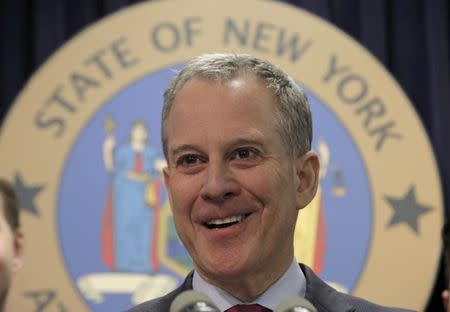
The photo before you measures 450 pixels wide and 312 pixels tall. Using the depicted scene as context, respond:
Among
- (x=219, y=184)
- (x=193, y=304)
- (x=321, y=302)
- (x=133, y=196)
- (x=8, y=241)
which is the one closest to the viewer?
(x=193, y=304)

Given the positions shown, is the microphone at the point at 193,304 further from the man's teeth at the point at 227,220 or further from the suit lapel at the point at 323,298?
the suit lapel at the point at 323,298

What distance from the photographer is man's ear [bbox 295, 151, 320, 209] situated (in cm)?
131

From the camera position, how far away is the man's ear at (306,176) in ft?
4.29

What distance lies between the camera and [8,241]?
1603 mm

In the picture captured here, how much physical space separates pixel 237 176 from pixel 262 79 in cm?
15

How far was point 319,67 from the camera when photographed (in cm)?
266

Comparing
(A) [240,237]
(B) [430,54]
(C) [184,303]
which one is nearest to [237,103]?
(A) [240,237]

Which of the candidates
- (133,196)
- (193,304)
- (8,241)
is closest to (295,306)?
(193,304)

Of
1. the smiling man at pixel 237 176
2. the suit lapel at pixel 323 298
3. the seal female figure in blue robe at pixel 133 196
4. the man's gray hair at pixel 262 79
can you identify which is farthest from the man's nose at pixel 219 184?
the seal female figure in blue robe at pixel 133 196

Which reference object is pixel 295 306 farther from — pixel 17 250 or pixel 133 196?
pixel 133 196

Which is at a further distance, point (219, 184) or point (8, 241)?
point (8, 241)

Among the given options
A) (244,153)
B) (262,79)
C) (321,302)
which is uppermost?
(262,79)

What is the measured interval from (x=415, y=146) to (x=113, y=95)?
0.89m

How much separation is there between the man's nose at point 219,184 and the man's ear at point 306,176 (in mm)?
159
